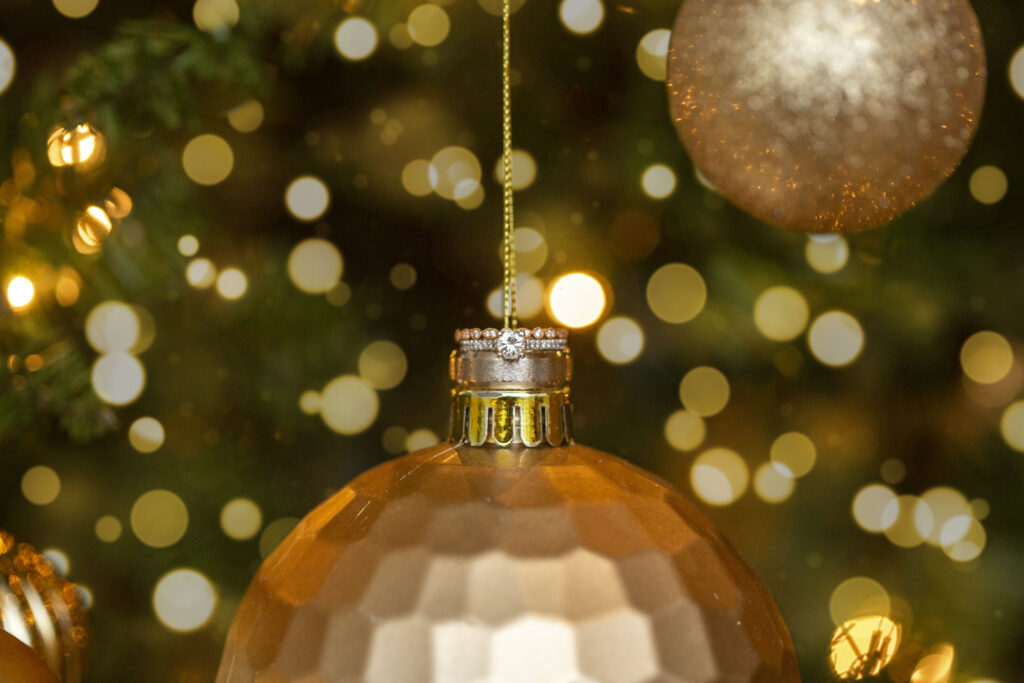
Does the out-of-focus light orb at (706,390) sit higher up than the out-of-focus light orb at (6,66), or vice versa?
the out-of-focus light orb at (6,66)

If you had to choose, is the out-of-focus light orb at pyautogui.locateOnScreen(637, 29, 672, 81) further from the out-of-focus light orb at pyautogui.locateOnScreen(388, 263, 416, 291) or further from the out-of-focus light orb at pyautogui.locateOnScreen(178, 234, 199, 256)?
the out-of-focus light orb at pyautogui.locateOnScreen(178, 234, 199, 256)

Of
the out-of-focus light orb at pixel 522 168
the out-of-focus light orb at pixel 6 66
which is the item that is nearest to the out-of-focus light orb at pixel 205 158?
the out-of-focus light orb at pixel 6 66

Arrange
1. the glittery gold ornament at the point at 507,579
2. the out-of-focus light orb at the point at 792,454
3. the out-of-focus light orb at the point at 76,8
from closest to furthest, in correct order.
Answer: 1. the glittery gold ornament at the point at 507,579
2. the out-of-focus light orb at the point at 76,8
3. the out-of-focus light orb at the point at 792,454

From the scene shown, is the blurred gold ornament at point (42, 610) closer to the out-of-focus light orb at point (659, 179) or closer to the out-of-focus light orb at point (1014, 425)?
the out-of-focus light orb at point (659, 179)

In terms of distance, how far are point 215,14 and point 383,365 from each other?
0.29 metres

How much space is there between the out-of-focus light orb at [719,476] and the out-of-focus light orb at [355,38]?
43 centimetres

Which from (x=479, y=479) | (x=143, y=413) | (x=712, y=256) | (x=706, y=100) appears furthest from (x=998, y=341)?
(x=143, y=413)

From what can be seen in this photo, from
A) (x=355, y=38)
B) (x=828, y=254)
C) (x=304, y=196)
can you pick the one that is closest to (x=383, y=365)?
(x=304, y=196)

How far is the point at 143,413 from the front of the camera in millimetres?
652

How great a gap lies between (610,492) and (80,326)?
46cm

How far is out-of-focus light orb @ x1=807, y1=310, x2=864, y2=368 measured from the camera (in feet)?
2.24

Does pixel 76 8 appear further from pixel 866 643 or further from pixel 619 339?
pixel 866 643

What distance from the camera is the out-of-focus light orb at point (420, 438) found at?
28.2 inches

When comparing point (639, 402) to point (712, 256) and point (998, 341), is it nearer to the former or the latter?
point (712, 256)
